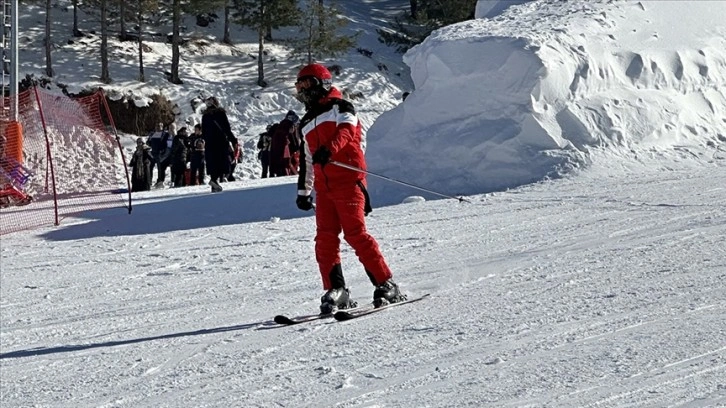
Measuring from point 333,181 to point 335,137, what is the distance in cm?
28

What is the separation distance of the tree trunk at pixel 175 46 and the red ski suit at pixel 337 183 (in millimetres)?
28019

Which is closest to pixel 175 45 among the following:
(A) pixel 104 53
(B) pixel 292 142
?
(A) pixel 104 53

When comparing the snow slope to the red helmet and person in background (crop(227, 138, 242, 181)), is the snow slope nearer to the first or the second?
person in background (crop(227, 138, 242, 181))

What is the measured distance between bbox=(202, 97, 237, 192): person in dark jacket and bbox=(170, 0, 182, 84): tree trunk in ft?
63.4

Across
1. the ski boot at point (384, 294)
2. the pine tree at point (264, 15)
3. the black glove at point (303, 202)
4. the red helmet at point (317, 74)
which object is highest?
the red helmet at point (317, 74)

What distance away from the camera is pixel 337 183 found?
664 centimetres

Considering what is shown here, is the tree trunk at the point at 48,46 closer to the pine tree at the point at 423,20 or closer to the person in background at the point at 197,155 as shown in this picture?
the pine tree at the point at 423,20

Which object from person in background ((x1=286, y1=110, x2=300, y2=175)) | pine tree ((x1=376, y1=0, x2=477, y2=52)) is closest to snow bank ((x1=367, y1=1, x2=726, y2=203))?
person in background ((x1=286, y1=110, x2=300, y2=175))

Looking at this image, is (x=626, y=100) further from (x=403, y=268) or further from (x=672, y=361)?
(x=672, y=361)

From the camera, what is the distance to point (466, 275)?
7.91 metres

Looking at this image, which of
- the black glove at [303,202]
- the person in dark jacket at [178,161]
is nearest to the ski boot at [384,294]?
the black glove at [303,202]

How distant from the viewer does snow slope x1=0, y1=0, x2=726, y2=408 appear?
16.8 feet

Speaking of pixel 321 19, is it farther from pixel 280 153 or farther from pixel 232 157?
pixel 232 157

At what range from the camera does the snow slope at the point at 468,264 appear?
16.8ft
